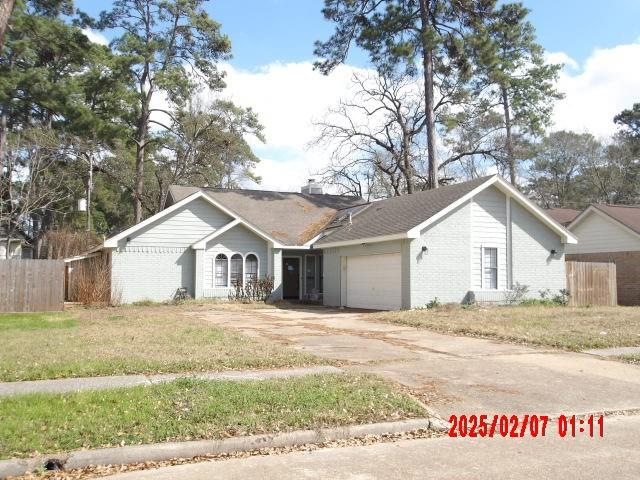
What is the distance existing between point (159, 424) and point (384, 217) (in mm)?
18749

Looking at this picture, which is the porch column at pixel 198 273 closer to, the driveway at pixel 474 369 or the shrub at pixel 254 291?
the shrub at pixel 254 291

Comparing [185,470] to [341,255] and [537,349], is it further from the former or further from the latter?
[341,255]

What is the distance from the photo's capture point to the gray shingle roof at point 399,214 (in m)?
21.4

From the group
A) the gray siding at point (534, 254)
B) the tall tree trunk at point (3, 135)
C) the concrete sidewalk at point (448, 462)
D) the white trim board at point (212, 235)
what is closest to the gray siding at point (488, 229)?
the gray siding at point (534, 254)

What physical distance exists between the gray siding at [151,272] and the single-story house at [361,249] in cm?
4

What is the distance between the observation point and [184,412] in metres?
Result: 6.55

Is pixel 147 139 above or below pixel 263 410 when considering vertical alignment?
above

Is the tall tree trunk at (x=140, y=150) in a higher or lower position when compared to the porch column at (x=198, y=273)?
higher

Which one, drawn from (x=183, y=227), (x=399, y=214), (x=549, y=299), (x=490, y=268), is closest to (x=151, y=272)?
(x=183, y=227)

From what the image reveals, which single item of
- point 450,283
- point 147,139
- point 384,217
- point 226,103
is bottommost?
point 450,283

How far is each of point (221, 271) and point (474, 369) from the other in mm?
17337

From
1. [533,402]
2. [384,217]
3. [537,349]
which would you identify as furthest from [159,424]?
[384,217]

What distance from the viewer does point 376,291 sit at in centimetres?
2255
